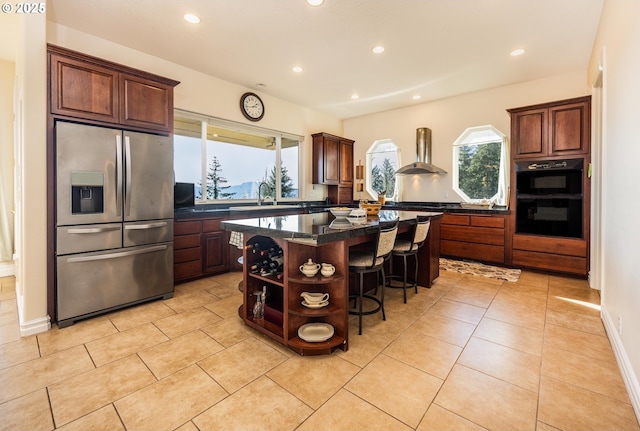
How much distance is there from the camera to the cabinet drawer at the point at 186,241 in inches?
146

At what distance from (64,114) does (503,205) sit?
19.7 ft

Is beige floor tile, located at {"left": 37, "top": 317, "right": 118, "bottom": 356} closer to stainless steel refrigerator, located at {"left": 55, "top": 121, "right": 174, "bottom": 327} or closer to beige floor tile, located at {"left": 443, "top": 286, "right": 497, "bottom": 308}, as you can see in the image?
stainless steel refrigerator, located at {"left": 55, "top": 121, "right": 174, "bottom": 327}

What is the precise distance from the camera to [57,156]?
2.53 metres

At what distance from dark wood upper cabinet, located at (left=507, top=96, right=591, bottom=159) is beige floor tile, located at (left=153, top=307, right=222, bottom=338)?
4772 millimetres

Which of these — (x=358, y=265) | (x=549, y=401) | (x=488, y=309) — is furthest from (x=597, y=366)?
(x=358, y=265)

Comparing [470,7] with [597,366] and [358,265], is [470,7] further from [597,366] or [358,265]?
[597,366]

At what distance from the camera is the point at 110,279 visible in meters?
2.83

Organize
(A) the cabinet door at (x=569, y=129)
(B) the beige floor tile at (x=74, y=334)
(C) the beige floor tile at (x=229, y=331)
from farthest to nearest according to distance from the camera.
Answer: (A) the cabinet door at (x=569, y=129)
(C) the beige floor tile at (x=229, y=331)
(B) the beige floor tile at (x=74, y=334)

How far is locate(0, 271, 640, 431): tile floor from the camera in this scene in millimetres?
1530

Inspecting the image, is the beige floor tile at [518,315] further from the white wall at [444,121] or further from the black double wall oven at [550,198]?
the white wall at [444,121]

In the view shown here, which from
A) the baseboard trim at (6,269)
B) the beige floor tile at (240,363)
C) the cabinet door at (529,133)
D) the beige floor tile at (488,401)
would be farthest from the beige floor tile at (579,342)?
the baseboard trim at (6,269)

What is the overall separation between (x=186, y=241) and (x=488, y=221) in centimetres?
458

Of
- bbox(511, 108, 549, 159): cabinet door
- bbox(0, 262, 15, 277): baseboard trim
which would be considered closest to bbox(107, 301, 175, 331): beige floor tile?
bbox(0, 262, 15, 277): baseboard trim

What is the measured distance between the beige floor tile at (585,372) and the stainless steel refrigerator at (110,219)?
356 cm
